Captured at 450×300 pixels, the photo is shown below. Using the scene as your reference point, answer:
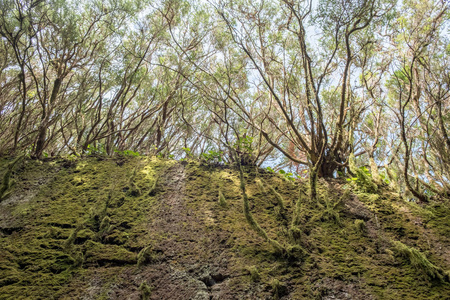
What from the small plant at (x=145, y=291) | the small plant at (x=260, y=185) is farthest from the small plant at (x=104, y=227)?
the small plant at (x=260, y=185)

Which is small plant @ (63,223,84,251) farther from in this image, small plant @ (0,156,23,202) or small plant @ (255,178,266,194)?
small plant @ (255,178,266,194)

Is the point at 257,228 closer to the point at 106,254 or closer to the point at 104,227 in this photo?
the point at 106,254

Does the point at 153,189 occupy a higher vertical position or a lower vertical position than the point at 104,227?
higher

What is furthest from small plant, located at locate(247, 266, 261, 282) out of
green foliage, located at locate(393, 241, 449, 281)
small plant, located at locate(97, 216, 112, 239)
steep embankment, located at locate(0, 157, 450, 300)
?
small plant, located at locate(97, 216, 112, 239)

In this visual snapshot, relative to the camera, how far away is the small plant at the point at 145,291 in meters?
1.84

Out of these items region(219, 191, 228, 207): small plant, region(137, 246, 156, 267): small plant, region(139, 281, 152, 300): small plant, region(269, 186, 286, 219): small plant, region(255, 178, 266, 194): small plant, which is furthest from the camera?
region(255, 178, 266, 194): small plant

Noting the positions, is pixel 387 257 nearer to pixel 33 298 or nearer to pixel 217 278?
pixel 217 278

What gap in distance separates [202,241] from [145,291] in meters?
0.59

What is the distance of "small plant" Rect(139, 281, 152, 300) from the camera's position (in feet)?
6.03

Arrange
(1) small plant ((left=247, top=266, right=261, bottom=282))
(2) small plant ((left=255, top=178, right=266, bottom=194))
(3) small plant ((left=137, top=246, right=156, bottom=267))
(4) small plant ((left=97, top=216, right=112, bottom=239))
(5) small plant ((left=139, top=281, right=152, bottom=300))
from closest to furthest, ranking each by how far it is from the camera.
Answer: (5) small plant ((left=139, top=281, right=152, bottom=300)) → (1) small plant ((left=247, top=266, right=261, bottom=282)) → (3) small plant ((left=137, top=246, right=156, bottom=267)) → (4) small plant ((left=97, top=216, right=112, bottom=239)) → (2) small plant ((left=255, top=178, right=266, bottom=194))

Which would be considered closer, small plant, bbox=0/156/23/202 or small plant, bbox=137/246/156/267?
small plant, bbox=137/246/156/267

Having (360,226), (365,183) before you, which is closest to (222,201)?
(360,226)

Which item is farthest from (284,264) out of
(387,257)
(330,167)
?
(330,167)

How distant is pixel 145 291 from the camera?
185 cm
